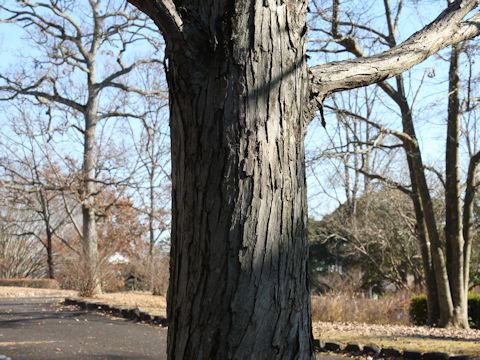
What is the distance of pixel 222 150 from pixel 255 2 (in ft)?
2.24

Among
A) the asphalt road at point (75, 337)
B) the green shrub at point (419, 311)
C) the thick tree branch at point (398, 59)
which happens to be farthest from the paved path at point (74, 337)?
the green shrub at point (419, 311)

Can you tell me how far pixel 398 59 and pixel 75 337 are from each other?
27.8ft

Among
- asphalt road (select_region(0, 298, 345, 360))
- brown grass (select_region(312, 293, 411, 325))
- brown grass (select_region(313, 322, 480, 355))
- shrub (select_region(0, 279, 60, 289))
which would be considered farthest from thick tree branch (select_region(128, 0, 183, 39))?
shrub (select_region(0, 279, 60, 289))

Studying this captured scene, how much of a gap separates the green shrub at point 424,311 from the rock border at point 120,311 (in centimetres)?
799

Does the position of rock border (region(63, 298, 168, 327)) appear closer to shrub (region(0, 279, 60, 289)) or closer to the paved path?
the paved path

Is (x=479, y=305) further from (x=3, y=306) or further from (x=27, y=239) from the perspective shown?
(x=27, y=239)

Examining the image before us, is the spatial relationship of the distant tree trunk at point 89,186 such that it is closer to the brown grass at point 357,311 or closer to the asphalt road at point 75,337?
the asphalt road at point 75,337

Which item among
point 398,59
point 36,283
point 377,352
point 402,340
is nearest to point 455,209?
point 402,340

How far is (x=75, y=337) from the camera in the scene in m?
10.3

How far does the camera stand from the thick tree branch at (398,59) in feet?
9.85

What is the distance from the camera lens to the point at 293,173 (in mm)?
2664

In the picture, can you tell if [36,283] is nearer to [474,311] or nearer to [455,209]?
[474,311]

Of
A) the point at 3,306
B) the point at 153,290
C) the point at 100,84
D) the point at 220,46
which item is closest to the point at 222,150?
the point at 220,46

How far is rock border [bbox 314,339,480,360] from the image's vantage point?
25.7 ft
